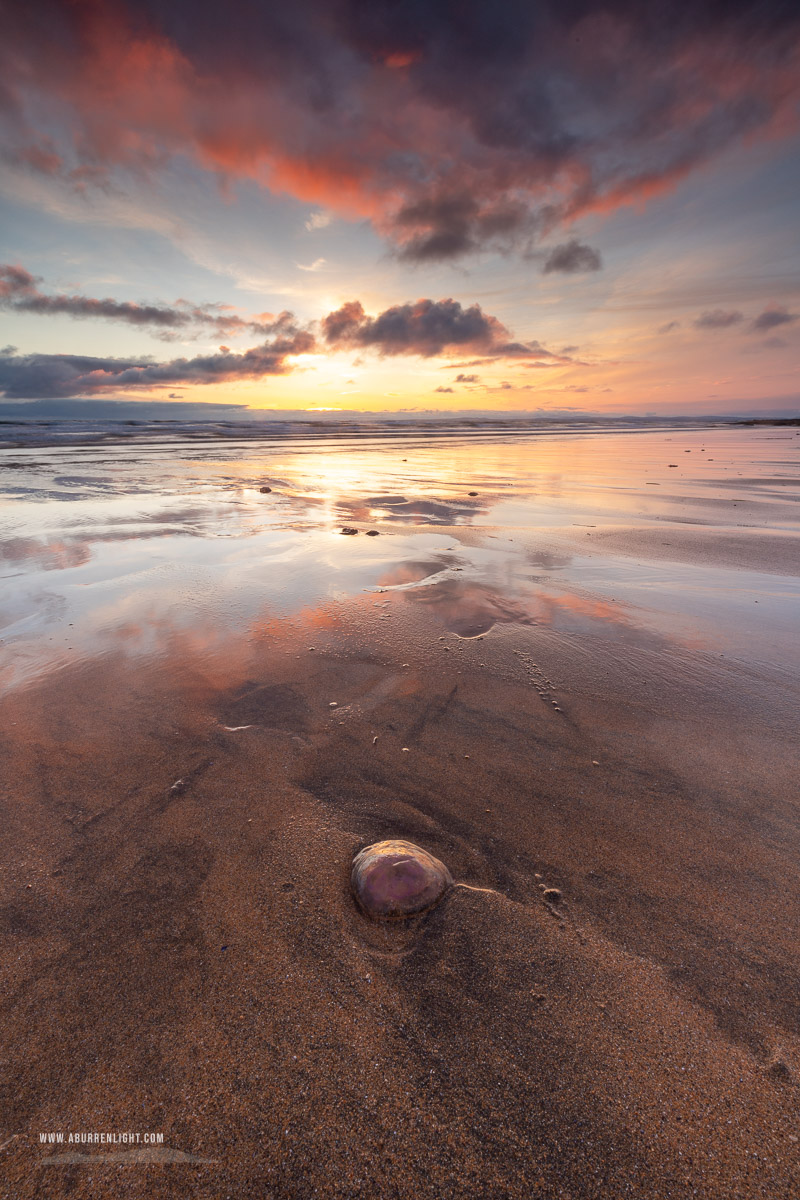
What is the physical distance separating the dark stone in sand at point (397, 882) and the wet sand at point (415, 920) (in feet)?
0.21

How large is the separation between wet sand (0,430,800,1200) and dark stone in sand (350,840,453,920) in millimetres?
64

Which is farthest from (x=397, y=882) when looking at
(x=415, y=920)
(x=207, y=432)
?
(x=207, y=432)

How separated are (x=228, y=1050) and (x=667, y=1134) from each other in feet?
4.11

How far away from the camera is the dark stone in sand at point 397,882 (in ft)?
6.02

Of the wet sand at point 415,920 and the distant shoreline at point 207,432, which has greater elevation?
the distant shoreline at point 207,432

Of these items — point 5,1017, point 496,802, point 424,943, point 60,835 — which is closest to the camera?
point 5,1017

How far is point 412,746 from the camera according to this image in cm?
278

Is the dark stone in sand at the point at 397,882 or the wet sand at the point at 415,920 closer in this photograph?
the wet sand at the point at 415,920

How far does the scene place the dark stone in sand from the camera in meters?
1.84

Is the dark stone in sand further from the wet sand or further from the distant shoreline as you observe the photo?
the distant shoreline

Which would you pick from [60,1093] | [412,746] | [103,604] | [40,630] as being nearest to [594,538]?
[412,746]

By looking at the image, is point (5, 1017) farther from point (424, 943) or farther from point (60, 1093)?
point (424, 943)

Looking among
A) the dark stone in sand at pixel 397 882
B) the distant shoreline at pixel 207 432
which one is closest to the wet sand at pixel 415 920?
the dark stone in sand at pixel 397 882

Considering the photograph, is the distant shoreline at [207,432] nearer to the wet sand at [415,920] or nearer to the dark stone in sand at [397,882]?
the wet sand at [415,920]
